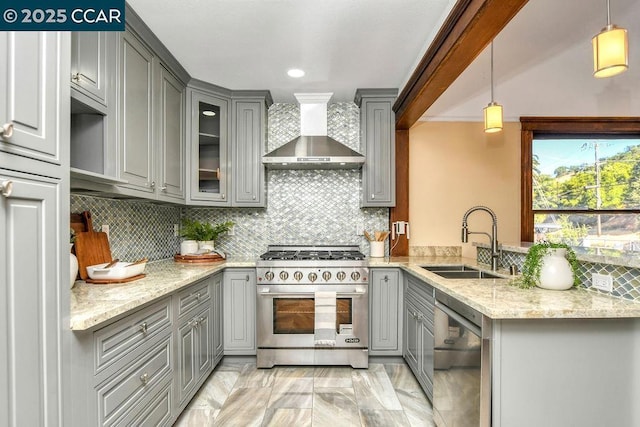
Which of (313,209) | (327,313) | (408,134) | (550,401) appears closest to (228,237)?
(313,209)

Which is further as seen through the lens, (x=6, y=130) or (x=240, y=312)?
(x=240, y=312)

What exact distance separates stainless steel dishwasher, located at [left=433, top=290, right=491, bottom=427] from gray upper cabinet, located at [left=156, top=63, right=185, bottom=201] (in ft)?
6.81

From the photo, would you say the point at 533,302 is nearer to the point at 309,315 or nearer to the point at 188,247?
the point at 309,315

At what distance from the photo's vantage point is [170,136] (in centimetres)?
275

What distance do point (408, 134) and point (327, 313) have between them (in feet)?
6.26

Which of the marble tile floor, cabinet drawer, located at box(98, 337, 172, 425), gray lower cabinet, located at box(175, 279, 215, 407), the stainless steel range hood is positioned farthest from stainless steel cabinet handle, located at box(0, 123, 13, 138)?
the stainless steel range hood

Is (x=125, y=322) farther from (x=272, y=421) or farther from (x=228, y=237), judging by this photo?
(x=228, y=237)

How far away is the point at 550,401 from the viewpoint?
1.44 m

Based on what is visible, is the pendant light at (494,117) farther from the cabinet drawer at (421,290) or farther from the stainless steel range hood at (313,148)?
the cabinet drawer at (421,290)

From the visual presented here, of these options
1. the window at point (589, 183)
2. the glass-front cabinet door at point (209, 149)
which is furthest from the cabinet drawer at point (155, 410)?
the window at point (589, 183)

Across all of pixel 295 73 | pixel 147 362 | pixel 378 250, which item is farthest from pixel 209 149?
pixel 147 362

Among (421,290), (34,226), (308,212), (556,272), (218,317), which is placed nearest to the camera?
(34,226)

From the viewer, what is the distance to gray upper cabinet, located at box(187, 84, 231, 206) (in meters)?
3.09

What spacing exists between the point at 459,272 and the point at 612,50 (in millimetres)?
1645
